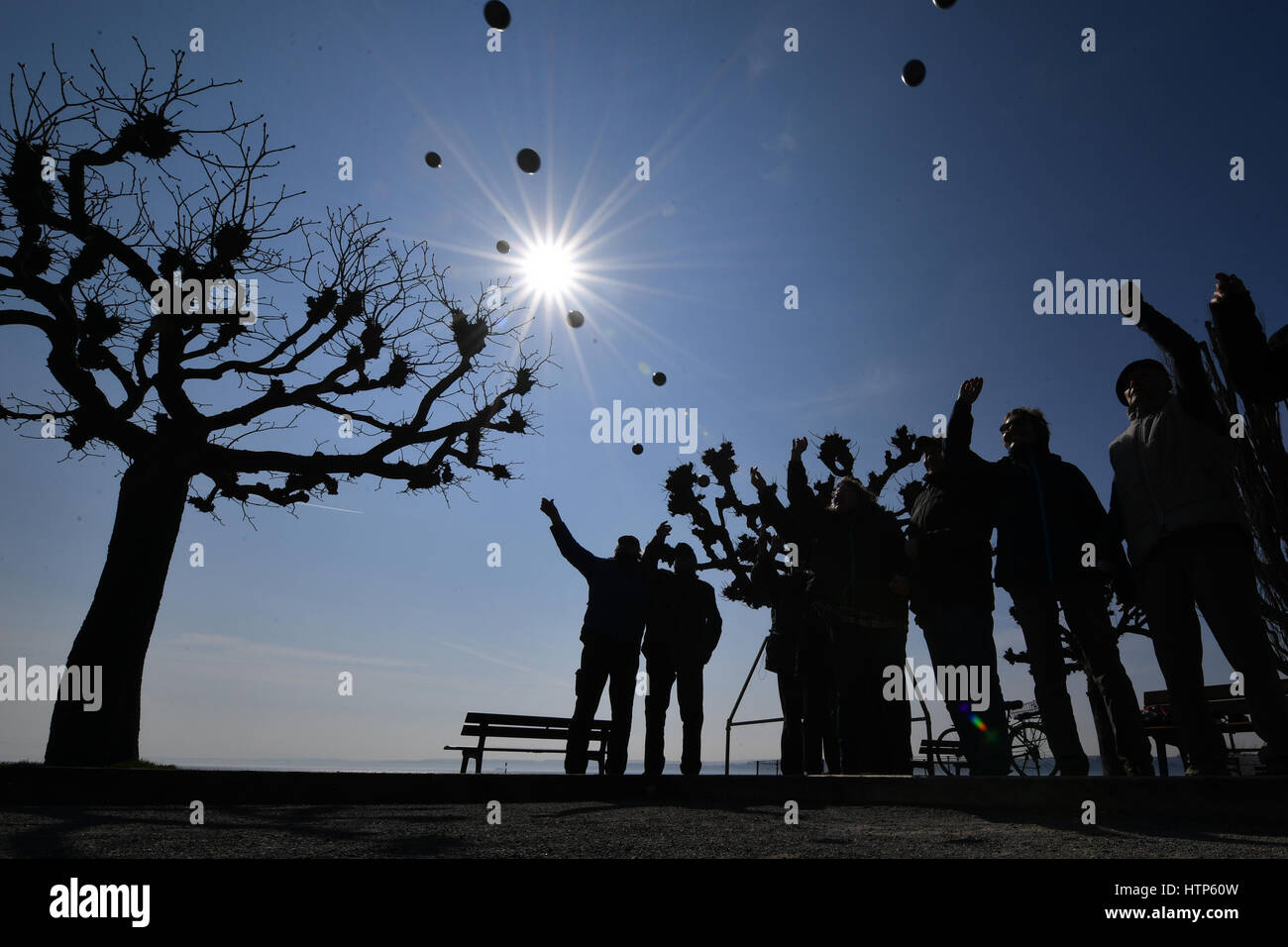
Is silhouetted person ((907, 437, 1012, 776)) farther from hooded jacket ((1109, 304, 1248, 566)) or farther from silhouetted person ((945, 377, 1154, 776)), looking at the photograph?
hooded jacket ((1109, 304, 1248, 566))

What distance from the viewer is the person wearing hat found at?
3352 millimetres

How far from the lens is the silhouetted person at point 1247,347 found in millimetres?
2688

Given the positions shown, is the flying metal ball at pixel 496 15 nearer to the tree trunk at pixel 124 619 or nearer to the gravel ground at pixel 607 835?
the tree trunk at pixel 124 619

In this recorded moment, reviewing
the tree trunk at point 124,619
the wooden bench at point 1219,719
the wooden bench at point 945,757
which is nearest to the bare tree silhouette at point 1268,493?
the wooden bench at point 1219,719

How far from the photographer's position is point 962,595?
14.3 ft

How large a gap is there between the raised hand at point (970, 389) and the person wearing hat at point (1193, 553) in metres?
0.83

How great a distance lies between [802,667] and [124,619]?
23.8 ft

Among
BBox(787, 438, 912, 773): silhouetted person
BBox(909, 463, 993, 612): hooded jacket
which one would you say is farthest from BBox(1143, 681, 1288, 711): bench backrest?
BBox(909, 463, 993, 612): hooded jacket

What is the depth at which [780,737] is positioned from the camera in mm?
6492

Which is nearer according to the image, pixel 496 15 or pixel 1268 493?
pixel 496 15

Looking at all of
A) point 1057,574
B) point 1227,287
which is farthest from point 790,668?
point 1227,287

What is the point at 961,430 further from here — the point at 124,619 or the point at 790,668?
the point at 124,619
